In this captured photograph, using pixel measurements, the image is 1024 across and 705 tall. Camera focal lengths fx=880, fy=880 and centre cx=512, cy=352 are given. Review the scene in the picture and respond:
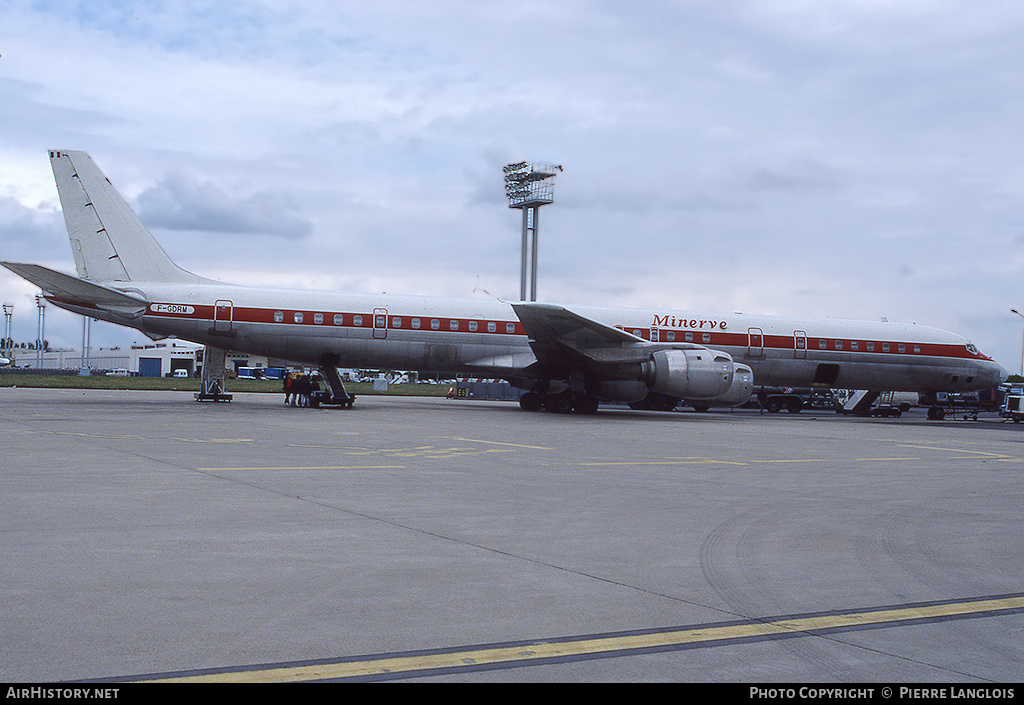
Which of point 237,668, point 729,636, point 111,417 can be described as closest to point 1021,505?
A: point 729,636

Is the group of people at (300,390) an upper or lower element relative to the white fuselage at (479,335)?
lower

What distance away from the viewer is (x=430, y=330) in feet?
93.6

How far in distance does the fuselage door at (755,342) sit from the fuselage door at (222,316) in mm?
17382

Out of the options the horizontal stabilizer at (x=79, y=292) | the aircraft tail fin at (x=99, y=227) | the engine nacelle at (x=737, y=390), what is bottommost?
the engine nacelle at (x=737, y=390)

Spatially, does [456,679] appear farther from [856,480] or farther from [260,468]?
[856,480]

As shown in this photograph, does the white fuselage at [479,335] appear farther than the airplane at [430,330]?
Yes

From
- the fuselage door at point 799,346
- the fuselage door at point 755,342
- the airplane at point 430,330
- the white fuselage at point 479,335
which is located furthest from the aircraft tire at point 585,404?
the fuselage door at point 799,346

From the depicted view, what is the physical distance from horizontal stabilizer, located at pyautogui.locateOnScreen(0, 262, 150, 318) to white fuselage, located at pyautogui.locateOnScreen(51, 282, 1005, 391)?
0.30 m

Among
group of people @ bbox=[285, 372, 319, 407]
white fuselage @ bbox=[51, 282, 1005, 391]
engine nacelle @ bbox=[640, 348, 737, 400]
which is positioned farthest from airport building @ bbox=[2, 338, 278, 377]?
engine nacelle @ bbox=[640, 348, 737, 400]

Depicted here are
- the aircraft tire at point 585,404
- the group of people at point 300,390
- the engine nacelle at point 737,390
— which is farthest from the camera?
the group of people at point 300,390

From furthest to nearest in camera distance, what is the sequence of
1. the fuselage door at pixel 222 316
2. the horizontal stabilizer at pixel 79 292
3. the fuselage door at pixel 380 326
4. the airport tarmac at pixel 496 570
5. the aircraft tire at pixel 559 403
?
1. the aircraft tire at pixel 559 403
2. the fuselage door at pixel 380 326
3. the fuselage door at pixel 222 316
4. the horizontal stabilizer at pixel 79 292
5. the airport tarmac at pixel 496 570

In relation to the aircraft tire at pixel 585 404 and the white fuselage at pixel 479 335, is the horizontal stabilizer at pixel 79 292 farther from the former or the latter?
the aircraft tire at pixel 585 404

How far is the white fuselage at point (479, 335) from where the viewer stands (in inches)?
1059

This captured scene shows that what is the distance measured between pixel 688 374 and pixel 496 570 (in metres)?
20.8
